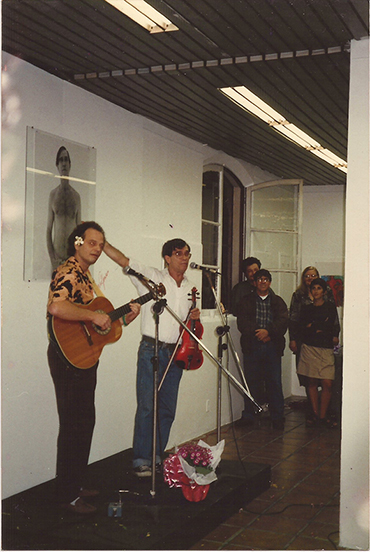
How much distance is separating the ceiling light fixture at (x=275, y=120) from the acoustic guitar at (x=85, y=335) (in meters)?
1.79

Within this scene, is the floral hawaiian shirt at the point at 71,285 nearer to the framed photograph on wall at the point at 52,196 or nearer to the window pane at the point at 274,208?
the framed photograph on wall at the point at 52,196

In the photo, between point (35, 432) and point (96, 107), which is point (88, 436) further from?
point (96, 107)

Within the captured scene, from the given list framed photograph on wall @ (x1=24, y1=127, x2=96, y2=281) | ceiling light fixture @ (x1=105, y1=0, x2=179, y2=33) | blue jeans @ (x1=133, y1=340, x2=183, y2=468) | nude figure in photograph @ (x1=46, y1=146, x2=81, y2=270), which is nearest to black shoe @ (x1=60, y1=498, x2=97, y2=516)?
blue jeans @ (x1=133, y1=340, x2=183, y2=468)

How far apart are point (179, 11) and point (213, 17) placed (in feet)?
0.61

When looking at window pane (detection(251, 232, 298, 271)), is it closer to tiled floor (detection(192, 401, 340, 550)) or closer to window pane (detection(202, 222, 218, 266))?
window pane (detection(202, 222, 218, 266))

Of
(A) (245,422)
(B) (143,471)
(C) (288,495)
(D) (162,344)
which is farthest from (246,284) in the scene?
(B) (143,471)

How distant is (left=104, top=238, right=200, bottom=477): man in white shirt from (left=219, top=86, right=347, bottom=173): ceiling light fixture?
3.84 feet

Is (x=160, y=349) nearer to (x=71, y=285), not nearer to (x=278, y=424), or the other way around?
(x=71, y=285)

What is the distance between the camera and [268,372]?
6.87m

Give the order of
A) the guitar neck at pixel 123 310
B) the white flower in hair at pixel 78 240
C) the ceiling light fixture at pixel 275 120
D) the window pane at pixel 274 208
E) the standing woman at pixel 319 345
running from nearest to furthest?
the guitar neck at pixel 123 310
the white flower in hair at pixel 78 240
the ceiling light fixture at pixel 275 120
the standing woman at pixel 319 345
the window pane at pixel 274 208

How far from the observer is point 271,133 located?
236 inches

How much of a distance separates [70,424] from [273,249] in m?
4.47

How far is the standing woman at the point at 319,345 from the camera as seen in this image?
6801 mm

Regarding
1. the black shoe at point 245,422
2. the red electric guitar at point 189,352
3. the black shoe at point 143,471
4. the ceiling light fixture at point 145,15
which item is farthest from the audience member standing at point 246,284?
the ceiling light fixture at point 145,15
